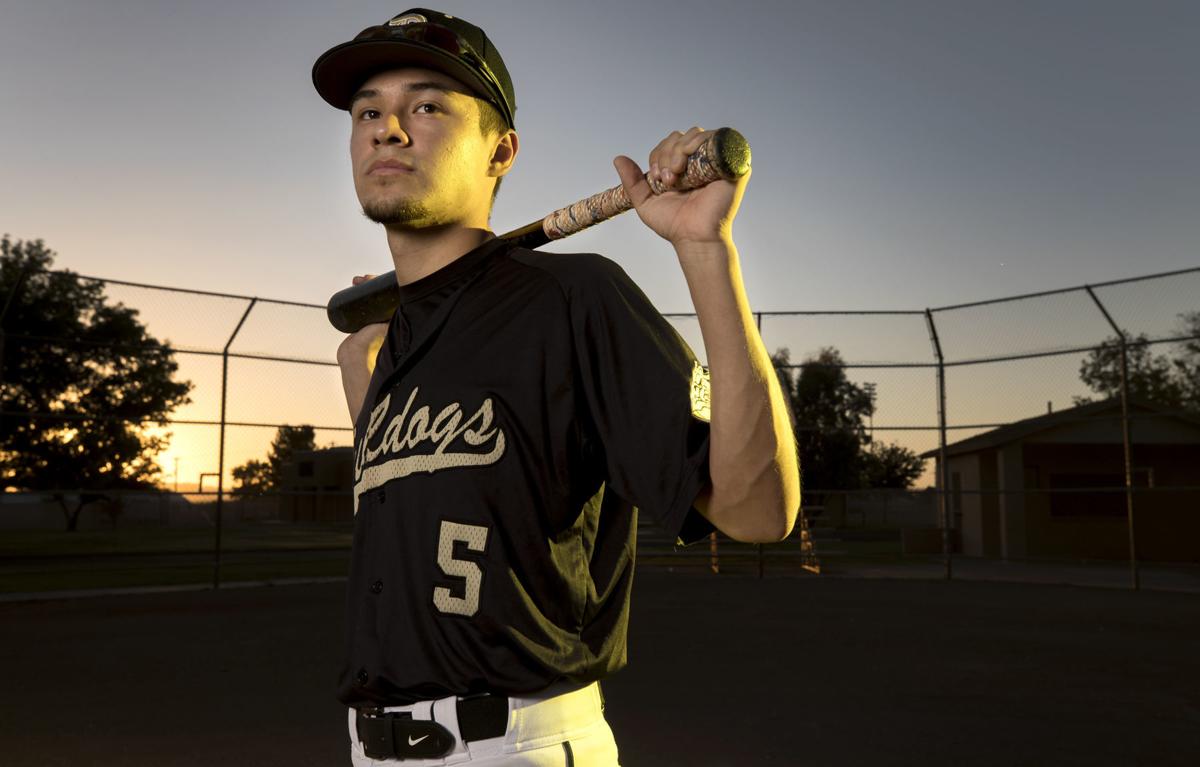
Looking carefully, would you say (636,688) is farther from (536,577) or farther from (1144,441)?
(1144,441)

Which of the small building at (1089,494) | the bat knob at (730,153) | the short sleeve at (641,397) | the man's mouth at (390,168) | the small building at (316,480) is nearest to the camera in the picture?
the bat knob at (730,153)

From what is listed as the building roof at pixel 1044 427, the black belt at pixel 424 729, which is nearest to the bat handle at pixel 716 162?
the black belt at pixel 424 729

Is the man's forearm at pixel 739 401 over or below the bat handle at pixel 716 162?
below

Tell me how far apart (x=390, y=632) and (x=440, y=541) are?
0.19 meters

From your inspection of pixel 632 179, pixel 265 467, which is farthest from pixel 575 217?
pixel 265 467

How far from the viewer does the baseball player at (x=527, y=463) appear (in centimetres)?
134

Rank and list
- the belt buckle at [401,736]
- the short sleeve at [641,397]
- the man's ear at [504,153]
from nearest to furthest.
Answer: the short sleeve at [641,397]
the belt buckle at [401,736]
the man's ear at [504,153]

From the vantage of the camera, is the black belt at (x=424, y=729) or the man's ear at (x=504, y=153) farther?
the man's ear at (x=504, y=153)

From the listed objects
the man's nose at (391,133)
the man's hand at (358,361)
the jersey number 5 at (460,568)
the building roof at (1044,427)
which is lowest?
the jersey number 5 at (460,568)

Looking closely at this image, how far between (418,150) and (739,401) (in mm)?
830

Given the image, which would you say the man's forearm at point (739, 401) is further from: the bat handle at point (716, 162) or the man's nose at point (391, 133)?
the man's nose at point (391, 133)

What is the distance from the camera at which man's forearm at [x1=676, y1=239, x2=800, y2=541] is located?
131 centimetres

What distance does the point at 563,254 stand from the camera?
66.4 inches

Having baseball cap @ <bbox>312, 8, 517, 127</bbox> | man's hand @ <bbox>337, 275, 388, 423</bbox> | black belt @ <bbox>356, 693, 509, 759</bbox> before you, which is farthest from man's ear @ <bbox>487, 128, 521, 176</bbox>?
black belt @ <bbox>356, 693, 509, 759</bbox>
